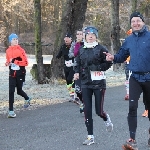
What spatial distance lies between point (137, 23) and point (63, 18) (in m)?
11.4

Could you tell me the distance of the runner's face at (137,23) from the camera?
6230 millimetres

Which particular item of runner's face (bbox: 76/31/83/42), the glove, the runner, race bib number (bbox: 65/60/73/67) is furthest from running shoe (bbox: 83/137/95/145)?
race bib number (bbox: 65/60/73/67)

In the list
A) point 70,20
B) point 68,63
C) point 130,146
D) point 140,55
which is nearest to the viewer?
point 130,146

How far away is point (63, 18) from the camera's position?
17406 millimetres

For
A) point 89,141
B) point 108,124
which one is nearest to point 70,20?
point 108,124

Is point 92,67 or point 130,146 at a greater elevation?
point 92,67

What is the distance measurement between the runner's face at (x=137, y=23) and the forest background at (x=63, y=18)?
10.9 meters

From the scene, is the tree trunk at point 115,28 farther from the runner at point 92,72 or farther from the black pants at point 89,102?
the black pants at point 89,102

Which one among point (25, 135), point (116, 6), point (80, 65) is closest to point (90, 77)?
point (80, 65)

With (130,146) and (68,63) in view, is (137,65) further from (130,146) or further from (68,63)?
(68,63)

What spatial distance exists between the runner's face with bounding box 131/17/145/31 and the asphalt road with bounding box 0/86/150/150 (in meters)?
1.78

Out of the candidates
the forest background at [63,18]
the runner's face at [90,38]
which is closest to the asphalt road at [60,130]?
the runner's face at [90,38]

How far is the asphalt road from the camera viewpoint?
261 inches

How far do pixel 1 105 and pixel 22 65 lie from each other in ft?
7.15
